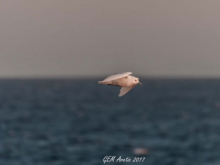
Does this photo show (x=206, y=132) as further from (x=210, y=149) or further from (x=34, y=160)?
(x=34, y=160)

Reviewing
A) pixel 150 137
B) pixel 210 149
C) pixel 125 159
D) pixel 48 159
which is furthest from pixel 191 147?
pixel 48 159

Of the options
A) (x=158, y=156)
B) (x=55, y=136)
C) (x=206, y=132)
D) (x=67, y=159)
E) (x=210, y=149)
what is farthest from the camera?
(x=206, y=132)

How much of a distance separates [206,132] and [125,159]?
63.1 m

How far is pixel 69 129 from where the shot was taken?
7771 inches

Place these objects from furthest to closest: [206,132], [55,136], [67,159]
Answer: [206,132] < [55,136] < [67,159]

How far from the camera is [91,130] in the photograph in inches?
7564

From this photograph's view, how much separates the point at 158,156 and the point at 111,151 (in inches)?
676

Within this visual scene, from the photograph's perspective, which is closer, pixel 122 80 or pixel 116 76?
pixel 116 76

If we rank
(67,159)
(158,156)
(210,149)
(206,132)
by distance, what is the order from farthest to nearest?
(206,132) < (210,149) < (158,156) < (67,159)

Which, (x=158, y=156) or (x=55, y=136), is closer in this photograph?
(x=158, y=156)

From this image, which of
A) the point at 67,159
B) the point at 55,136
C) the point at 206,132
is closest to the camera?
the point at 67,159

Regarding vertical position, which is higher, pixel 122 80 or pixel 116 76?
pixel 116 76

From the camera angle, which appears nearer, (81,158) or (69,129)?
(81,158)

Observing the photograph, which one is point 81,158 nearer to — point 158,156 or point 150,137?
point 158,156
